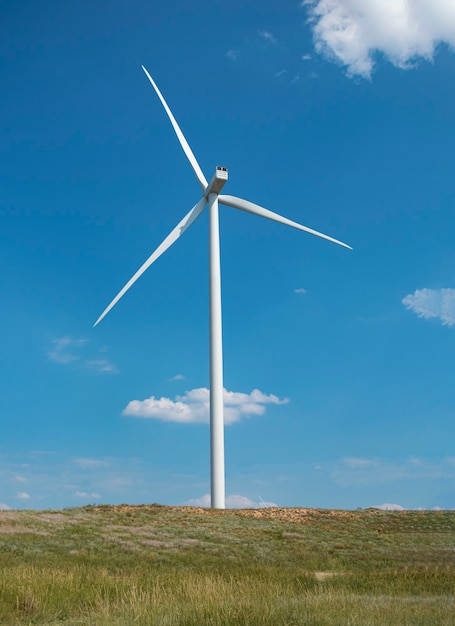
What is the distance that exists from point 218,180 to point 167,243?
5.56 m

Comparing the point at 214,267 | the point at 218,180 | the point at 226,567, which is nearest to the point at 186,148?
the point at 218,180

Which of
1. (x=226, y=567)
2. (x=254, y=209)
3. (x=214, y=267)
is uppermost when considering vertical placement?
(x=254, y=209)

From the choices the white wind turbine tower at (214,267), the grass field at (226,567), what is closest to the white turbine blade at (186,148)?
the white wind turbine tower at (214,267)

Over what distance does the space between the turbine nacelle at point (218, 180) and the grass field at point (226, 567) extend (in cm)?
2143

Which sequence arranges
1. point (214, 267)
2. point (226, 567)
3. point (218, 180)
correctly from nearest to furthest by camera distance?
point (226, 567) < point (214, 267) < point (218, 180)

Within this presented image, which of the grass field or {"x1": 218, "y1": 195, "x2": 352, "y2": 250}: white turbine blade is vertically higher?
{"x1": 218, "y1": 195, "x2": 352, "y2": 250}: white turbine blade

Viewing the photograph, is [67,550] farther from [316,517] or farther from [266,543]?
[316,517]

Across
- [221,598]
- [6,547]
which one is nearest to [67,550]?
[6,547]

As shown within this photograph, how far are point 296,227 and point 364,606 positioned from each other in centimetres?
3711

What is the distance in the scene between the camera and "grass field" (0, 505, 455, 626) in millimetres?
11734

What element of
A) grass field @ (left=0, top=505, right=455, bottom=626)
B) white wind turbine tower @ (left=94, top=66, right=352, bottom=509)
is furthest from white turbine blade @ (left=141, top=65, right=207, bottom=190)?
grass field @ (left=0, top=505, right=455, bottom=626)

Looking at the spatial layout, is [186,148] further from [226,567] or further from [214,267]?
[226,567]

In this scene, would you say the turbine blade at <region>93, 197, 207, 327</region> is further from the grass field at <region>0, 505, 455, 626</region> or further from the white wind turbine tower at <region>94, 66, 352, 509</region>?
the grass field at <region>0, 505, 455, 626</region>

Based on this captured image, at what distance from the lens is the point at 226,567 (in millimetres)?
21969
